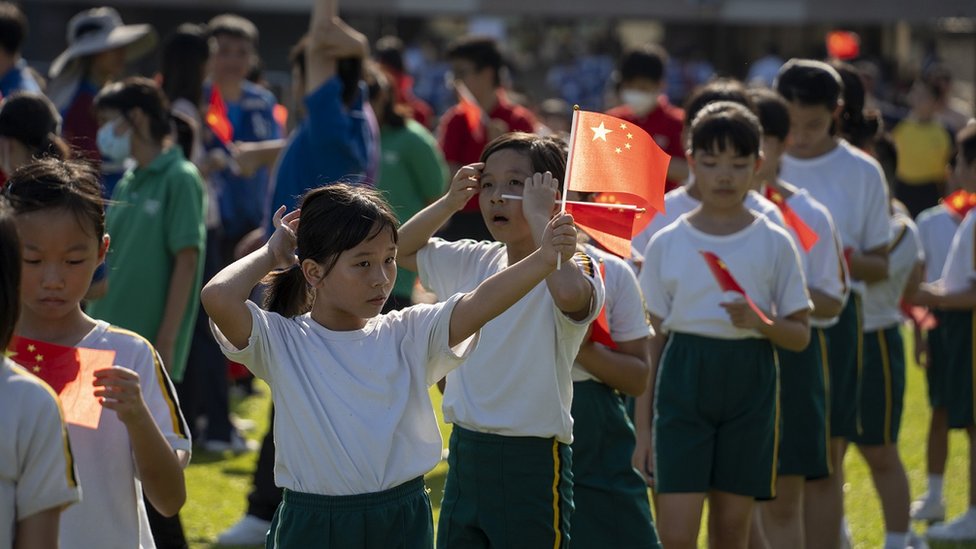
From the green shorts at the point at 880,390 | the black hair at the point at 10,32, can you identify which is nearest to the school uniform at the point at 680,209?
the green shorts at the point at 880,390

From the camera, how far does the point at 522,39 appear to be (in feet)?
84.1

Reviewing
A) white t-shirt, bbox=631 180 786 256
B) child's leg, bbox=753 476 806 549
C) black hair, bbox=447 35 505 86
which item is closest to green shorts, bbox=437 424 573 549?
white t-shirt, bbox=631 180 786 256

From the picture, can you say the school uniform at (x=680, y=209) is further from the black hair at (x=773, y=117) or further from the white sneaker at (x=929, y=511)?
the white sneaker at (x=929, y=511)

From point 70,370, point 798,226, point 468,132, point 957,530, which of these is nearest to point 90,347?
point 70,370

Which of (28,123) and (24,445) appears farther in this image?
(28,123)

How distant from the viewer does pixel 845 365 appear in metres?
5.93

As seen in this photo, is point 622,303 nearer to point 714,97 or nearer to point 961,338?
point 714,97

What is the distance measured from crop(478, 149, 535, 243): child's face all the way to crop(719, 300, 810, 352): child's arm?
997mm

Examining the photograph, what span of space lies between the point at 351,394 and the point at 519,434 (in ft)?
2.64

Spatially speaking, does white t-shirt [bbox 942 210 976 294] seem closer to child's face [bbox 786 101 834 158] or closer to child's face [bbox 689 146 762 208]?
child's face [bbox 786 101 834 158]

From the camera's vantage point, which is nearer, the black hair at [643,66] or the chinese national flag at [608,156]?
the chinese national flag at [608,156]

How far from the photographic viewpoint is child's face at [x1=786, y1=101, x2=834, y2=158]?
593cm

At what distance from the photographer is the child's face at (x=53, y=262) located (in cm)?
321

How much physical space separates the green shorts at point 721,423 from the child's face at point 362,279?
68.3 inches
